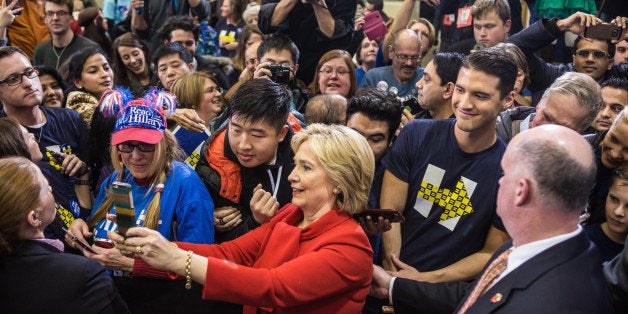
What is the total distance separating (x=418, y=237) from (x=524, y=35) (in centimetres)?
207

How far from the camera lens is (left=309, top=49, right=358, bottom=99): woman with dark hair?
14.9 ft

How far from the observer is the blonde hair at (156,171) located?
2566 mm

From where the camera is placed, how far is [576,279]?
5.41 ft

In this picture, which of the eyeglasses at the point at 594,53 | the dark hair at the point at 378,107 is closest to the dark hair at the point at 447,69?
the dark hair at the point at 378,107

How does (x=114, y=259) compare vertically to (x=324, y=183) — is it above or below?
below

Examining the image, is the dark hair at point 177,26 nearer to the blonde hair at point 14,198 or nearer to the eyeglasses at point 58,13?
the eyeglasses at point 58,13

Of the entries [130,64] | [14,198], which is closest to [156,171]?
[14,198]

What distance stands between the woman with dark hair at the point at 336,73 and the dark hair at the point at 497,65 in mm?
1740

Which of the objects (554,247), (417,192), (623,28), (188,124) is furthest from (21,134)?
(623,28)

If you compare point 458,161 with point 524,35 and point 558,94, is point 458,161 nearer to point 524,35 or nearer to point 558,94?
point 558,94

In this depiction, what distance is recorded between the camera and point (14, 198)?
1.97 meters

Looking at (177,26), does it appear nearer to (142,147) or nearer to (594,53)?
(142,147)

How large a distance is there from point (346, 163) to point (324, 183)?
10 centimetres

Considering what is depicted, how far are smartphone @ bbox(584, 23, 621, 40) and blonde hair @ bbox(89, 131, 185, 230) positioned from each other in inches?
115
